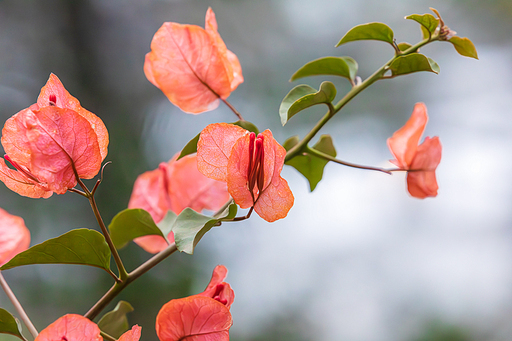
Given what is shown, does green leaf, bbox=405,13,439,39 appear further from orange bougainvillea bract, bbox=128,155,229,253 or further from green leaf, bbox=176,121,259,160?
orange bougainvillea bract, bbox=128,155,229,253

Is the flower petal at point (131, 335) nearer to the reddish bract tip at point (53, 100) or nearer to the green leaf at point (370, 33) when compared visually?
the reddish bract tip at point (53, 100)

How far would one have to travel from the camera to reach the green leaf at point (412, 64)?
0.27 meters

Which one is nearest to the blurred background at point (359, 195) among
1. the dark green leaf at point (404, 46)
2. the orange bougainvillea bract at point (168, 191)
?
the orange bougainvillea bract at point (168, 191)

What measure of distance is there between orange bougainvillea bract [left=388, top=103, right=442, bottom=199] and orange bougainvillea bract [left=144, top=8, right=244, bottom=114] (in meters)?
0.19

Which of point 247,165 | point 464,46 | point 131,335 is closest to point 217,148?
point 247,165

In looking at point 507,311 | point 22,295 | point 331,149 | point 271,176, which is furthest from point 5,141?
point 507,311

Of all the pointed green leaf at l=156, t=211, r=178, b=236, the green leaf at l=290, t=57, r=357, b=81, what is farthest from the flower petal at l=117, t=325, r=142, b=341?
the green leaf at l=290, t=57, r=357, b=81

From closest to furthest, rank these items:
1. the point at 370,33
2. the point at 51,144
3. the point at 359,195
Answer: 1. the point at 51,144
2. the point at 370,33
3. the point at 359,195

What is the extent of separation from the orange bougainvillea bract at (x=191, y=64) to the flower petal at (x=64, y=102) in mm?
113

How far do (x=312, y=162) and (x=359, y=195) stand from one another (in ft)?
4.58

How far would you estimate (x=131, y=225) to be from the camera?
312mm

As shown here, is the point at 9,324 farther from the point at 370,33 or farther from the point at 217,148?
the point at 370,33

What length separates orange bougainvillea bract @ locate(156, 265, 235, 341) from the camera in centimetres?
23

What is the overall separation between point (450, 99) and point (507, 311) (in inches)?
40.4
